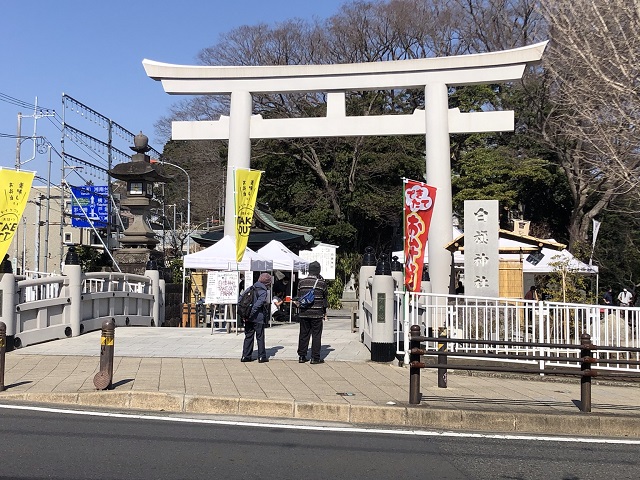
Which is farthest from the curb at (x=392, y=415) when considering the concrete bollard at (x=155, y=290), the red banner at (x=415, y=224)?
the concrete bollard at (x=155, y=290)

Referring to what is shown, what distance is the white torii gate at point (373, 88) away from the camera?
74.4 ft

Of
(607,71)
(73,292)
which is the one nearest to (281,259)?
(73,292)

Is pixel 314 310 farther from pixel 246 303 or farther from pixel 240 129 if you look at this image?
pixel 240 129

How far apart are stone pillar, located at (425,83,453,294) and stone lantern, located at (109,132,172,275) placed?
910 cm

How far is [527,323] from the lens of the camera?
1198 cm

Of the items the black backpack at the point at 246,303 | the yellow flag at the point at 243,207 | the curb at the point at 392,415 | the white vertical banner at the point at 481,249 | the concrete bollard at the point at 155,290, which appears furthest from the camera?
the concrete bollard at the point at 155,290

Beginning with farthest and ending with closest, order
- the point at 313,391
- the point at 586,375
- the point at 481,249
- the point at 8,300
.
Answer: the point at 481,249, the point at 8,300, the point at 313,391, the point at 586,375

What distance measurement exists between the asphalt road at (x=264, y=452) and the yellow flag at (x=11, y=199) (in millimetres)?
6035

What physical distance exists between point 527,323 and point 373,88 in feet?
42.7

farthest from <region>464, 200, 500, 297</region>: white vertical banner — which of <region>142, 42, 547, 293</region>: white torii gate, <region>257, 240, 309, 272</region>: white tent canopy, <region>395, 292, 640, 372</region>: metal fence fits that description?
<region>142, 42, 547, 293</region>: white torii gate

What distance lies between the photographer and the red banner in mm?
12953

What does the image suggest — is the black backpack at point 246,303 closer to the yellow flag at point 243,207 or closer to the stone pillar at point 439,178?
the yellow flag at point 243,207

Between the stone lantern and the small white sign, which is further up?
the stone lantern

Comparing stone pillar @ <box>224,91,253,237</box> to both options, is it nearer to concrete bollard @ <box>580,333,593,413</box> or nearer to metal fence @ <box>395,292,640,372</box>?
metal fence @ <box>395,292,640,372</box>
